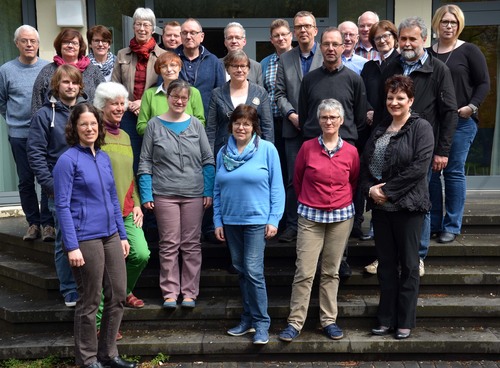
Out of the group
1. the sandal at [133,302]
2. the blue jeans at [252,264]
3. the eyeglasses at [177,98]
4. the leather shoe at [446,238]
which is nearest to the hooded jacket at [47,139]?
the eyeglasses at [177,98]

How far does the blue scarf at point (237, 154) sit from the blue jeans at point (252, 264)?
0.47m

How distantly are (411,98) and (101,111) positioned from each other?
234 cm

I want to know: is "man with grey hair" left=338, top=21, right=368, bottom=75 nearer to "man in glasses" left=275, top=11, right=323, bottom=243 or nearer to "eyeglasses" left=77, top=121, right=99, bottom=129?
"man in glasses" left=275, top=11, right=323, bottom=243

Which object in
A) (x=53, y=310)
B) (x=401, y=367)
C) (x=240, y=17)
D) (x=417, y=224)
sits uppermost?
(x=240, y=17)

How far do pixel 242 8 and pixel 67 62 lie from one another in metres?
3.51

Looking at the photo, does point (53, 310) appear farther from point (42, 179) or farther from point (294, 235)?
point (294, 235)

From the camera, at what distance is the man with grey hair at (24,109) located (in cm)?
584

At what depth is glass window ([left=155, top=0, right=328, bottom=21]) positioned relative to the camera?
8.12 meters

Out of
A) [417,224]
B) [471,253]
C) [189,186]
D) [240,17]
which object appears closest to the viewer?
[417,224]

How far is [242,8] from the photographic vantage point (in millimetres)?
8133

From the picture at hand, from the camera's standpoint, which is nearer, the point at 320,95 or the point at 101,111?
the point at 101,111

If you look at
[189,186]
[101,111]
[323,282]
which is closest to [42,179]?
[101,111]

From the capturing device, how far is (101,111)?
4.55m

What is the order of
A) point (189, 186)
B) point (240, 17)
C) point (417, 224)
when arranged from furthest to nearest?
point (240, 17) < point (189, 186) < point (417, 224)
